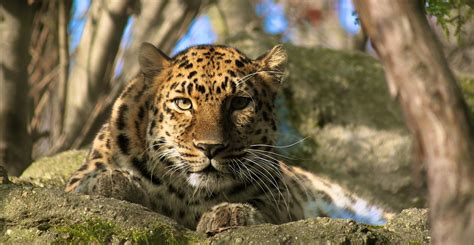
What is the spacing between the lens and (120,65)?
47.2 ft

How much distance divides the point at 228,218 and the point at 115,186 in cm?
95

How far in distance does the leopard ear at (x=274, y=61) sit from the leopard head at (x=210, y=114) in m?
0.05

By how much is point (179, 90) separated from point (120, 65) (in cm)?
662

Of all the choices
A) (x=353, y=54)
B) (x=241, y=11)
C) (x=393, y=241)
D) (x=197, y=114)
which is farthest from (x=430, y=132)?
(x=241, y=11)

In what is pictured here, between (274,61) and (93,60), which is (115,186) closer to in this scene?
(274,61)

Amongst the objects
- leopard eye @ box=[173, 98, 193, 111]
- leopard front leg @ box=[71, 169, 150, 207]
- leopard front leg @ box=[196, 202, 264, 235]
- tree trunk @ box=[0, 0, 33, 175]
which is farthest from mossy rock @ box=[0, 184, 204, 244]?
tree trunk @ box=[0, 0, 33, 175]

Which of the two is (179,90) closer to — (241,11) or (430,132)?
(430,132)

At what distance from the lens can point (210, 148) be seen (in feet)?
24.3

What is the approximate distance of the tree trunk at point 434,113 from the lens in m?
3.97

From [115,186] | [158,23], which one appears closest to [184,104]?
[115,186]

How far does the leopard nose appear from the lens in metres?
7.41

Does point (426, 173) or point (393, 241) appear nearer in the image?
point (426, 173)

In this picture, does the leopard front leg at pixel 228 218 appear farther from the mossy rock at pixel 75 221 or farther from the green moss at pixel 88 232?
the green moss at pixel 88 232

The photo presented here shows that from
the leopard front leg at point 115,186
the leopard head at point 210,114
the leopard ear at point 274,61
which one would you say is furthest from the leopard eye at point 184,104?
the leopard ear at point 274,61
